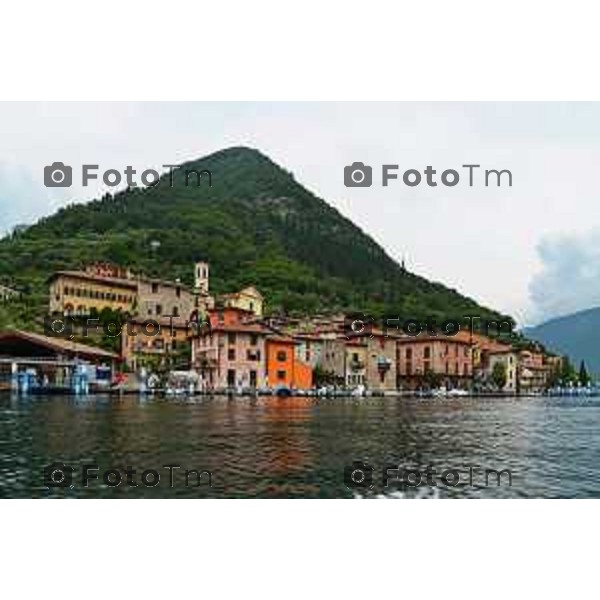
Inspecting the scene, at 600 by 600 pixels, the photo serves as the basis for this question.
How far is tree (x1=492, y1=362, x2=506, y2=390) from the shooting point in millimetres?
24366

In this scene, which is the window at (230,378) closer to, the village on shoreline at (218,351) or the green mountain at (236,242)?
the village on shoreline at (218,351)

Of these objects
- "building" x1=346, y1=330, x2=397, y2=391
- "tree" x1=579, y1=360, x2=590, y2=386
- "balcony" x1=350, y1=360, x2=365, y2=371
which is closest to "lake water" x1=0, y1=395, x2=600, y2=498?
"building" x1=346, y1=330, x2=397, y2=391

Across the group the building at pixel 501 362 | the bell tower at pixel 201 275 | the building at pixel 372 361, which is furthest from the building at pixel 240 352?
the building at pixel 501 362

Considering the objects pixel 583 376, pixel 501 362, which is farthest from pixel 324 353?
pixel 583 376

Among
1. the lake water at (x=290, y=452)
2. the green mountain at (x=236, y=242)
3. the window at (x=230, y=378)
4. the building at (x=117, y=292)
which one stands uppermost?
the green mountain at (x=236, y=242)

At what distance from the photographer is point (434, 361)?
22578 millimetres

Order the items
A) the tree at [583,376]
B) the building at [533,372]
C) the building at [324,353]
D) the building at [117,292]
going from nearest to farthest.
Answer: the building at [117,292] < the building at [324,353] < the building at [533,372] < the tree at [583,376]

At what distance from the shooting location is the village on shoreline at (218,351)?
14805 millimetres

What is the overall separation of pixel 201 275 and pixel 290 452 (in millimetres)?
4768

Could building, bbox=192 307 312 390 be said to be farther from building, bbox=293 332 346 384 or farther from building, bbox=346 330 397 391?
building, bbox=346 330 397 391

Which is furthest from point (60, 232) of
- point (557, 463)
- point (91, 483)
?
point (557, 463)

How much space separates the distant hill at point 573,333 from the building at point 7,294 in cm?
827

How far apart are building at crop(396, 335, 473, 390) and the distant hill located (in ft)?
5.47

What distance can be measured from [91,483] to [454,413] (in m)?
12.2
